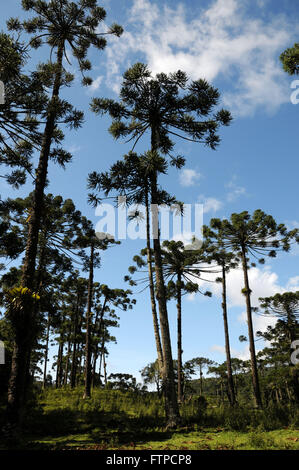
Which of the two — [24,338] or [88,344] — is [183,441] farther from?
[88,344]

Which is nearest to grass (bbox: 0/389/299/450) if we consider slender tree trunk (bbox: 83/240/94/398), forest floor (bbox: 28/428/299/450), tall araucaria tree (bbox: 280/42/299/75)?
forest floor (bbox: 28/428/299/450)

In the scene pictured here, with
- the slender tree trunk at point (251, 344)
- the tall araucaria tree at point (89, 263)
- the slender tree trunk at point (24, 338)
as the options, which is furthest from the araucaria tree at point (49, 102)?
the slender tree trunk at point (251, 344)

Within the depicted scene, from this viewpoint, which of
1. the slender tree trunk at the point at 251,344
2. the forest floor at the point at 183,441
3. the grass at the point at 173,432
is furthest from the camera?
the slender tree trunk at the point at 251,344

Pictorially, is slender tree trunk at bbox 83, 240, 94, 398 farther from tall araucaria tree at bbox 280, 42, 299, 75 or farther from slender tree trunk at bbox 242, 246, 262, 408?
tall araucaria tree at bbox 280, 42, 299, 75

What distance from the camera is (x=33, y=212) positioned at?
1093 centimetres

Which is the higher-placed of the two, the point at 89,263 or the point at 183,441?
the point at 89,263

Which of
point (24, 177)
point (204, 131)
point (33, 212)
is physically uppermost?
point (204, 131)

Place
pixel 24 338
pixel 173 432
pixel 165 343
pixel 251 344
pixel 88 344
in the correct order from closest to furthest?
pixel 24 338 < pixel 173 432 < pixel 165 343 < pixel 251 344 < pixel 88 344

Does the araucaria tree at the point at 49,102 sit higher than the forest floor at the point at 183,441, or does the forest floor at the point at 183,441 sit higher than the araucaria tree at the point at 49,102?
the araucaria tree at the point at 49,102

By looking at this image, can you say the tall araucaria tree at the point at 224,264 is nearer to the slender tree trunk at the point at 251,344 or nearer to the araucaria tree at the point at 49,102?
the slender tree trunk at the point at 251,344

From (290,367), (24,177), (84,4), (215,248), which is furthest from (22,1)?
(290,367)

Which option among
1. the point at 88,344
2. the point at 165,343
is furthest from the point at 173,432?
the point at 88,344
